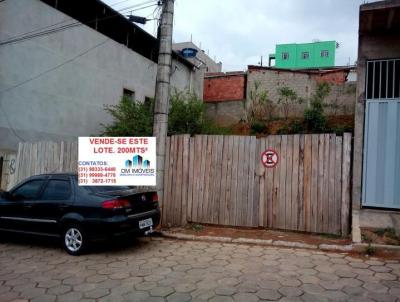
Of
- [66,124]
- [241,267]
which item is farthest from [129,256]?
[66,124]

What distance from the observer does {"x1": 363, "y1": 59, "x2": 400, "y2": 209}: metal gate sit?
688 centimetres

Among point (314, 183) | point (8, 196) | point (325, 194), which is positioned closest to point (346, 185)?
point (325, 194)

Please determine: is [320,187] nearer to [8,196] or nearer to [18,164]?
[8,196]

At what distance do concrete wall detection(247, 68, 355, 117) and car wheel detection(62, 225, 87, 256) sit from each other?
1517 centimetres

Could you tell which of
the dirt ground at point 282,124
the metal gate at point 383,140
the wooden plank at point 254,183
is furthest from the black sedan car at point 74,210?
the dirt ground at point 282,124

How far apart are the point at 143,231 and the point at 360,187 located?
4309mm

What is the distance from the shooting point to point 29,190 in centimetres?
705

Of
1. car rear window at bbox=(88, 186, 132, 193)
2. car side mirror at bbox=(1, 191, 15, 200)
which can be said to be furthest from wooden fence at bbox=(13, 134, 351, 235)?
car side mirror at bbox=(1, 191, 15, 200)

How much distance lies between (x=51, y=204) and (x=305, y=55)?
146 ft

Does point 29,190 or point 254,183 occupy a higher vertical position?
point 254,183

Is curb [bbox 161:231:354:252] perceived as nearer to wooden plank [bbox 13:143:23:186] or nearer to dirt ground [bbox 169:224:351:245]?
dirt ground [bbox 169:224:351:245]

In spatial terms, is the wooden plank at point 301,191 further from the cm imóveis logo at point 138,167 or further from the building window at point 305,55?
the building window at point 305,55

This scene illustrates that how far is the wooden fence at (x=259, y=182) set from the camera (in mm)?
7012

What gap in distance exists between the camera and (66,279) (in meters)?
5.00
